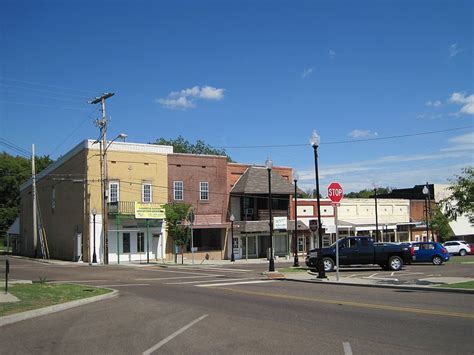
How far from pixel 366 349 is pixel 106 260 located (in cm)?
3459

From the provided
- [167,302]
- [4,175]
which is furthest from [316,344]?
[4,175]

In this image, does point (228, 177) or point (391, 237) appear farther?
point (391, 237)

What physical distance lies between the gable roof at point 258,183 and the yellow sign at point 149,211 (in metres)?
8.57

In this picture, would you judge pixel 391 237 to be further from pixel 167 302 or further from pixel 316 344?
pixel 316 344

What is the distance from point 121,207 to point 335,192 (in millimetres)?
26763

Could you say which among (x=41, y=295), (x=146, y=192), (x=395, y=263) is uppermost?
(x=146, y=192)

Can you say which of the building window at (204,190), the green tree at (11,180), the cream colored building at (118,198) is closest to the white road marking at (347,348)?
the cream colored building at (118,198)

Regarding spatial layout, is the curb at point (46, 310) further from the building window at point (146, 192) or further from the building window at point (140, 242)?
the building window at point (146, 192)

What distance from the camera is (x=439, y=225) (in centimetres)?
5881

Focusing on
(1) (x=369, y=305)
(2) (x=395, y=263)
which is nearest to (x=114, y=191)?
(2) (x=395, y=263)

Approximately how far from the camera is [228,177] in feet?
166

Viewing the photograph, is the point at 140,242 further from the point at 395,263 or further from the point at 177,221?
the point at 395,263

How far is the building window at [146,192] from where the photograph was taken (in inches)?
1805

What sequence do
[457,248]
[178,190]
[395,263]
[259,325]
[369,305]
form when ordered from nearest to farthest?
[259,325] < [369,305] < [395,263] < [178,190] < [457,248]
